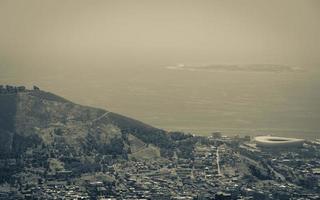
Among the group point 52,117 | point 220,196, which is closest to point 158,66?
point 52,117

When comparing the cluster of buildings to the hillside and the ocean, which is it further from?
the ocean

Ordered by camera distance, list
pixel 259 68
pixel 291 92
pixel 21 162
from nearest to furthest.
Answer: pixel 21 162
pixel 291 92
pixel 259 68

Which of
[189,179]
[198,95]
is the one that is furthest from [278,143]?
[198,95]

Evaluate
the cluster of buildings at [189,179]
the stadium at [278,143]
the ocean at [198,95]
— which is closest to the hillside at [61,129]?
the cluster of buildings at [189,179]

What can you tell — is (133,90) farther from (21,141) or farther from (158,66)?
(21,141)

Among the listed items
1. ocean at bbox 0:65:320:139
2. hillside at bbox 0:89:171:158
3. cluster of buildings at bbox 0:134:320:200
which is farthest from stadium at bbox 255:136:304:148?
ocean at bbox 0:65:320:139

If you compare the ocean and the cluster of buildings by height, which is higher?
the ocean

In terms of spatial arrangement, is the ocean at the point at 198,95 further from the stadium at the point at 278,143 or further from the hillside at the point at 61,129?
the hillside at the point at 61,129

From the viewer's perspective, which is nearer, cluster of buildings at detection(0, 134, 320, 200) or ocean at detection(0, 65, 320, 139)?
cluster of buildings at detection(0, 134, 320, 200)
